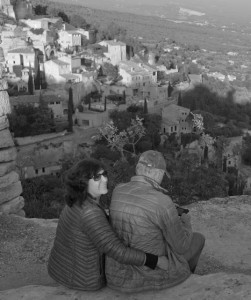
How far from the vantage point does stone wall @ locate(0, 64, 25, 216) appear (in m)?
6.04

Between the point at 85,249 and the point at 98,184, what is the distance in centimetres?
51

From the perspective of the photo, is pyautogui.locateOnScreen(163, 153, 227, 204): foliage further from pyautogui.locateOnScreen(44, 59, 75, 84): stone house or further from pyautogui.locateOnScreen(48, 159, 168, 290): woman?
pyautogui.locateOnScreen(44, 59, 75, 84): stone house

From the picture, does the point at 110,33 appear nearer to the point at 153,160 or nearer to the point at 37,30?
the point at 37,30

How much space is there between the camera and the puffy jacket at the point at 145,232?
11.5 feet

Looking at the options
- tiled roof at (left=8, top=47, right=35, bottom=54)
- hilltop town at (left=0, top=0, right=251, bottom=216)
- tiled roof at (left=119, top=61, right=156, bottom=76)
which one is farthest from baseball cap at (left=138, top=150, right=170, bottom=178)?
tiled roof at (left=119, top=61, right=156, bottom=76)

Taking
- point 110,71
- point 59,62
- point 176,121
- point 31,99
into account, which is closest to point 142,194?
point 31,99

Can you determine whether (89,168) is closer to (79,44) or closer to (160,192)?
(160,192)

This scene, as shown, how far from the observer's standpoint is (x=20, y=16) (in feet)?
176

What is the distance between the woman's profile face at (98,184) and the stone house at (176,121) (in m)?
28.6

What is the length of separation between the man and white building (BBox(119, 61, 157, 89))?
37.0 m

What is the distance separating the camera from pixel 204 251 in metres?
5.50

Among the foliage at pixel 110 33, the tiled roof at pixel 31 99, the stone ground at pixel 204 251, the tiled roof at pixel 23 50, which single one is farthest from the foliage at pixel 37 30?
the stone ground at pixel 204 251

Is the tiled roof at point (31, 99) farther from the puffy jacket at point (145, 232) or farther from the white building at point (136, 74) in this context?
the puffy jacket at point (145, 232)

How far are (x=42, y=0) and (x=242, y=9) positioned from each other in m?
93.9
